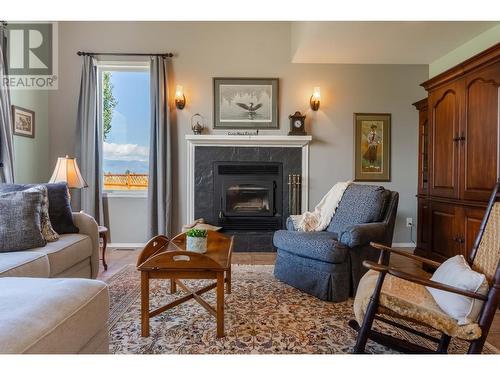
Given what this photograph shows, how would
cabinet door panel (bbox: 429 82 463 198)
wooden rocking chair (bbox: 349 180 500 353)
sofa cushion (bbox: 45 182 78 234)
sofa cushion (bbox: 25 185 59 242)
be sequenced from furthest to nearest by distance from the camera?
cabinet door panel (bbox: 429 82 463 198) → sofa cushion (bbox: 45 182 78 234) → sofa cushion (bbox: 25 185 59 242) → wooden rocking chair (bbox: 349 180 500 353)

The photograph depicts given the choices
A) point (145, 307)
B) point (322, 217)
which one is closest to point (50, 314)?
point (145, 307)

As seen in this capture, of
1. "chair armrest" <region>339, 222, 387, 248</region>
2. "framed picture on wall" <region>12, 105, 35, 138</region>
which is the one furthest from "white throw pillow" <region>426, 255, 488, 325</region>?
"framed picture on wall" <region>12, 105, 35, 138</region>

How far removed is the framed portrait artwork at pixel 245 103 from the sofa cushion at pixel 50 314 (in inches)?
118

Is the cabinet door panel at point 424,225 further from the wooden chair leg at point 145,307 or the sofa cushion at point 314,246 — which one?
the wooden chair leg at point 145,307

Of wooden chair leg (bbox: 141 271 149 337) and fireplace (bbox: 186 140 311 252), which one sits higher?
fireplace (bbox: 186 140 311 252)

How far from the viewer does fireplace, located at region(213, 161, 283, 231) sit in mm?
3971

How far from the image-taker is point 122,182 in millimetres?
4109

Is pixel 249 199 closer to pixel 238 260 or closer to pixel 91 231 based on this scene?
pixel 238 260

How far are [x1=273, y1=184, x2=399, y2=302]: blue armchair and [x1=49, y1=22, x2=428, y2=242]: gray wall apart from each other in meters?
1.49

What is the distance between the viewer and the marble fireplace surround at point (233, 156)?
12.8ft

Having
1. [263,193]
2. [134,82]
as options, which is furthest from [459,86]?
[134,82]

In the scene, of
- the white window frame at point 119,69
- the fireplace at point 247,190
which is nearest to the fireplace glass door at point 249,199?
the fireplace at point 247,190

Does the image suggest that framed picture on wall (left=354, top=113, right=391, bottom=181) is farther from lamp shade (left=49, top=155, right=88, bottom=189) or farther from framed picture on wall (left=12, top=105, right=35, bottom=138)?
framed picture on wall (left=12, top=105, right=35, bottom=138)
